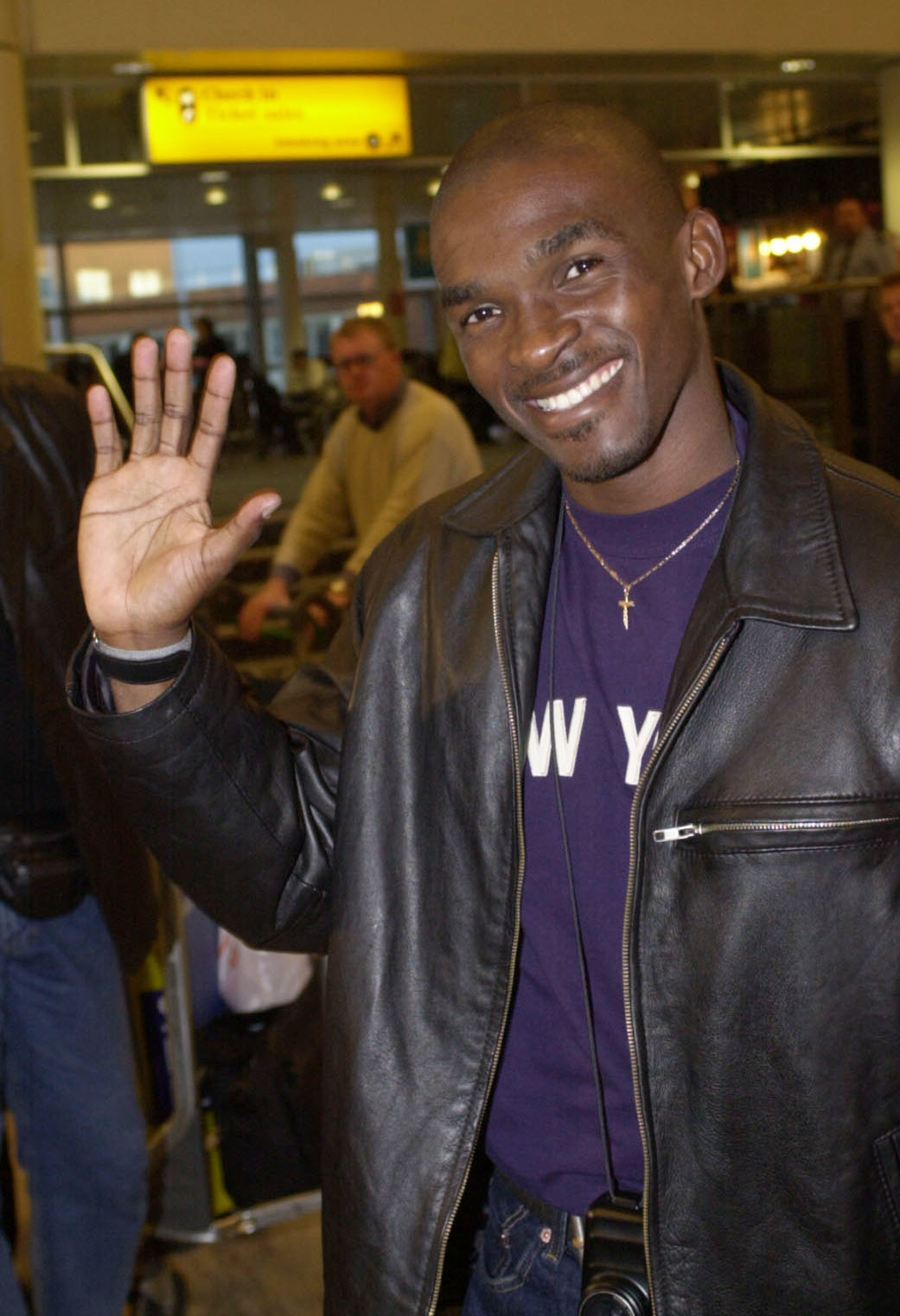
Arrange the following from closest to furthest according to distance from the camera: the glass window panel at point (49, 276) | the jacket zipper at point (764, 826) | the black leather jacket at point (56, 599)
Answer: the jacket zipper at point (764, 826) < the black leather jacket at point (56, 599) < the glass window panel at point (49, 276)

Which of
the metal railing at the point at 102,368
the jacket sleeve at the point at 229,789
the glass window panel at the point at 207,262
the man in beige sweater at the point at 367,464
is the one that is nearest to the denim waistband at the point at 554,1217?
the jacket sleeve at the point at 229,789

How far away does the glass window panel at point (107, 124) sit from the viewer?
8414 mm

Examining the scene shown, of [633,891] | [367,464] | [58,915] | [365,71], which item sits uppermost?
[365,71]

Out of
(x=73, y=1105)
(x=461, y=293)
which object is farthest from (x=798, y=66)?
(x=461, y=293)

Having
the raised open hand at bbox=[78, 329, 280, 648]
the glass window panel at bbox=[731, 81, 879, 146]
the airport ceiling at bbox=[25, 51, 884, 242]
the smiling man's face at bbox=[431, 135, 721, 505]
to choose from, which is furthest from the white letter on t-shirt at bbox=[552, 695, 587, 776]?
the glass window panel at bbox=[731, 81, 879, 146]

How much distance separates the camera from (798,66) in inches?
395

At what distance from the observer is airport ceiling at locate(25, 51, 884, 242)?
839 cm

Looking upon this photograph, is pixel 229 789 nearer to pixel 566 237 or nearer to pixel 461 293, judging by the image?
pixel 461 293

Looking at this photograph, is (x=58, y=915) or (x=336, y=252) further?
(x=336, y=252)

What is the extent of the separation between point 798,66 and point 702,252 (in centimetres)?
920

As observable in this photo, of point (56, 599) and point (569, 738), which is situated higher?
point (56, 599)

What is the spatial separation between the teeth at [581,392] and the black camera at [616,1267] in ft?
2.79

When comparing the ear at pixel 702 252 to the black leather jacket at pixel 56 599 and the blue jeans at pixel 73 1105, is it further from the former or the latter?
the blue jeans at pixel 73 1105

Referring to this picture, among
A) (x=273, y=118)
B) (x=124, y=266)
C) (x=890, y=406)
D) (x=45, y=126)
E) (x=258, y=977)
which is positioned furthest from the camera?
(x=124, y=266)
